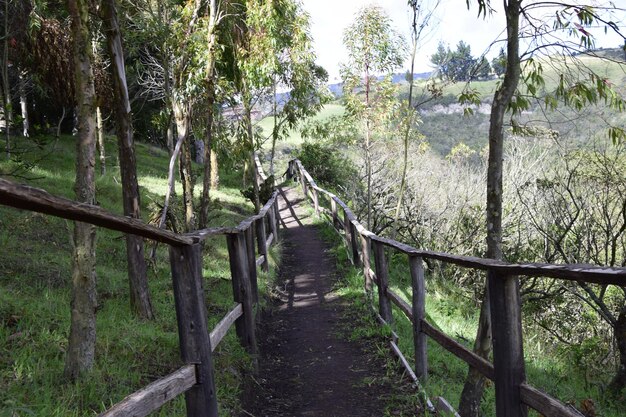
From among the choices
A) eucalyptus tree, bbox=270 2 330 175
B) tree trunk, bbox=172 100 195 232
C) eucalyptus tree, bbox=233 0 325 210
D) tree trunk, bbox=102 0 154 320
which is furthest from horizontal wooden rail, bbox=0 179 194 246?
eucalyptus tree, bbox=270 2 330 175

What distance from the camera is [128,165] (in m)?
6.59

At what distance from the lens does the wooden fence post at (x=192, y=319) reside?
9.78 ft

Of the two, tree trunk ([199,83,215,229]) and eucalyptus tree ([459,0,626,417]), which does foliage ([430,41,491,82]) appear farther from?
tree trunk ([199,83,215,229])

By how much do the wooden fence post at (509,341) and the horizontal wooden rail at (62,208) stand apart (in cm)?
163

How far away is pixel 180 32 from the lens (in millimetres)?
11375

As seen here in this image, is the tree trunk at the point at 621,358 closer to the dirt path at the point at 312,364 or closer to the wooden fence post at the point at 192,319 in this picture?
the dirt path at the point at 312,364

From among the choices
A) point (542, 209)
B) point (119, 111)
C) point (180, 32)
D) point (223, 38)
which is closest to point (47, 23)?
point (180, 32)

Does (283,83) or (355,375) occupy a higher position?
(283,83)

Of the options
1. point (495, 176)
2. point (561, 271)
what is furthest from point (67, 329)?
point (561, 271)

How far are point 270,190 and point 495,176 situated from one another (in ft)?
48.4

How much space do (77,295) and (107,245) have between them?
565 cm

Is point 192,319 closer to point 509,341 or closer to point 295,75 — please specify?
point 509,341

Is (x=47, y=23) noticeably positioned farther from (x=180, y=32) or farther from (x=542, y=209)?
(x=542, y=209)

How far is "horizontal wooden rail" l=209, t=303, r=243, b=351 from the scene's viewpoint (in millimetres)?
3648
